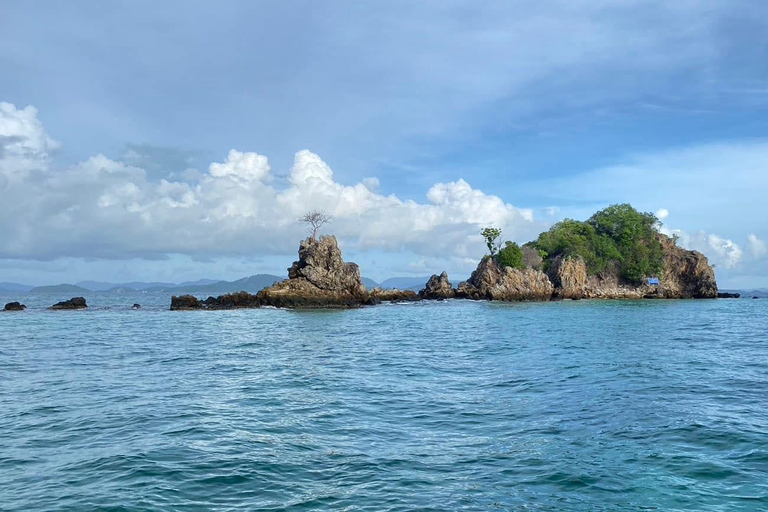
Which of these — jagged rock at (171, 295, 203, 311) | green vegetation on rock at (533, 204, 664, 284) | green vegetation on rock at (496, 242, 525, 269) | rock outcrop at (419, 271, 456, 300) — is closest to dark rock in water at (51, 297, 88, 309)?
jagged rock at (171, 295, 203, 311)

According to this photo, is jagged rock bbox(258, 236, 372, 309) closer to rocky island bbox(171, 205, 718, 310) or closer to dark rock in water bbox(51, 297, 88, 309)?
rocky island bbox(171, 205, 718, 310)

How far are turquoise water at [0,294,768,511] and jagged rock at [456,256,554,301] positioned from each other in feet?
215

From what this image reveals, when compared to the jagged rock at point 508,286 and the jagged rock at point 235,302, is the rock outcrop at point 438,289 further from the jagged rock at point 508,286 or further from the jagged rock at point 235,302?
the jagged rock at point 235,302

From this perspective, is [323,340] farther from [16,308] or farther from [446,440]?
[16,308]

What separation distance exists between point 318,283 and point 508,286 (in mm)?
37300

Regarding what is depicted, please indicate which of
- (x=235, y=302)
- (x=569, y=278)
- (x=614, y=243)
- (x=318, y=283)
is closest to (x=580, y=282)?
(x=569, y=278)

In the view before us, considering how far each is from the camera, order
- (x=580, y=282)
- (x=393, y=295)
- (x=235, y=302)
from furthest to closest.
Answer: (x=580, y=282) < (x=393, y=295) < (x=235, y=302)

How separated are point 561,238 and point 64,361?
335ft

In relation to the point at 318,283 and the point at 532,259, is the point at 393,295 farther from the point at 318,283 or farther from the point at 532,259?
the point at 532,259

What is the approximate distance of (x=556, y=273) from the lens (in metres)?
104

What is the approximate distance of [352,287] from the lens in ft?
259

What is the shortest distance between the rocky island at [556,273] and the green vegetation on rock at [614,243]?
188 millimetres

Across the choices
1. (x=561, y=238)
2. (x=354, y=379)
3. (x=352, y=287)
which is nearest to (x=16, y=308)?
(x=352, y=287)

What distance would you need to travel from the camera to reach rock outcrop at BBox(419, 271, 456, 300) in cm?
10006
